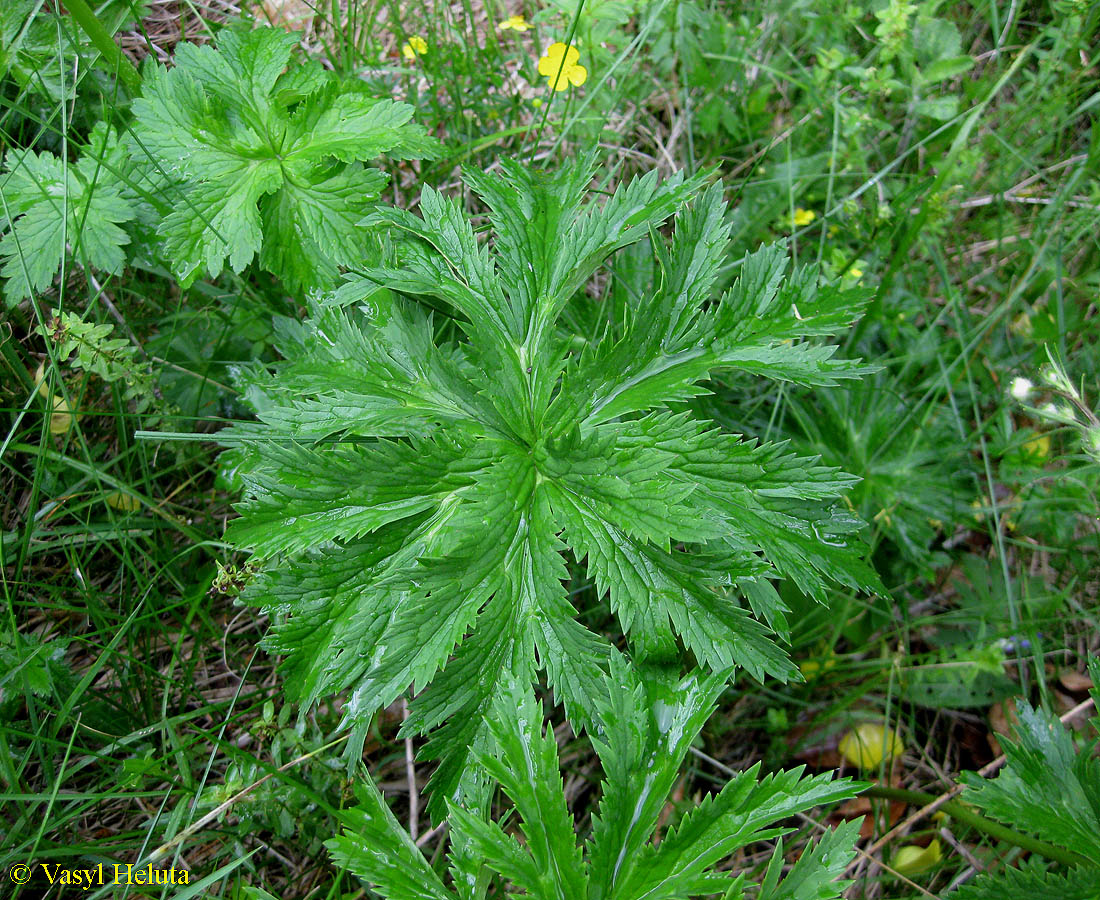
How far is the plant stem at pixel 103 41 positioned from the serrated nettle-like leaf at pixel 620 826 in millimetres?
2317

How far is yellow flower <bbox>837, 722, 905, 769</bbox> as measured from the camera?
9.32 feet

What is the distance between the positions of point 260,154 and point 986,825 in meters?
3.07

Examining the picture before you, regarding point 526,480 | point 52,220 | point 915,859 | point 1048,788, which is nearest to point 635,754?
point 526,480

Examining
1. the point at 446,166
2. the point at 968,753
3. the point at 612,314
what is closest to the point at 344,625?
the point at 612,314

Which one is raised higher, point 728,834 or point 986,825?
point 728,834

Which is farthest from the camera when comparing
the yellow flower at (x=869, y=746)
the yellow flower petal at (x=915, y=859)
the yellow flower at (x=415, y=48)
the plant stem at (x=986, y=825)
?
the yellow flower at (x=415, y=48)

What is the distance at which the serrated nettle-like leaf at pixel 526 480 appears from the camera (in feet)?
5.82

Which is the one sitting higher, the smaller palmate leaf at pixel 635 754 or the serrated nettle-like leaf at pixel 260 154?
the serrated nettle-like leaf at pixel 260 154

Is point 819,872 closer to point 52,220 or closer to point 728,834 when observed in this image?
point 728,834

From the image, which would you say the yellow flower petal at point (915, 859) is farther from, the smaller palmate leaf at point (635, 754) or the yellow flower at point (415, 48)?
the yellow flower at point (415, 48)

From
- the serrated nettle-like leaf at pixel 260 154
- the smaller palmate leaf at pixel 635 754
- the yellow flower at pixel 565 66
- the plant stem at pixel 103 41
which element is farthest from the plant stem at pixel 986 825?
the plant stem at pixel 103 41

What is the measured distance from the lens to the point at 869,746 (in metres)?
2.89

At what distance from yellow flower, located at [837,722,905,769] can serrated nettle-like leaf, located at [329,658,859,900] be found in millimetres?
1312

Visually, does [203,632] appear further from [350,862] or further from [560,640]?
[560,640]
